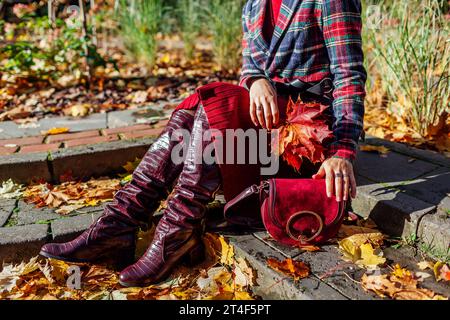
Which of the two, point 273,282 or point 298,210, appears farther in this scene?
point 298,210

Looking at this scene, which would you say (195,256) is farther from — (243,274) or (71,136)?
(71,136)

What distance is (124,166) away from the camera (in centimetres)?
270

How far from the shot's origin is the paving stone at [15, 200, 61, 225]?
7.07ft

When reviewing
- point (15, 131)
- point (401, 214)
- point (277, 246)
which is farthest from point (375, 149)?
point (15, 131)

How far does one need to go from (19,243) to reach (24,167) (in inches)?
27.0

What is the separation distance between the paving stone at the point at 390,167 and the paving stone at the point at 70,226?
1.41 m

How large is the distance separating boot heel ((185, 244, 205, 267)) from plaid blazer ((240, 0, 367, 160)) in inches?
28.5

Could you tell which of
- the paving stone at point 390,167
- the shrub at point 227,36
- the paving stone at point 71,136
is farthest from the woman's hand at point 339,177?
the shrub at point 227,36

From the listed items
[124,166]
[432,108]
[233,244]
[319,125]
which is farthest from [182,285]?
[432,108]

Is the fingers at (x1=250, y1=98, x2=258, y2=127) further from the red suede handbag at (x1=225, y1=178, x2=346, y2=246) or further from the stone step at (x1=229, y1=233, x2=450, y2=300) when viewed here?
the stone step at (x1=229, y1=233, x2=450, y2=300)

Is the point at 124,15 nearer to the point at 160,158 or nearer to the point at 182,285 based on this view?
the point at 160,158

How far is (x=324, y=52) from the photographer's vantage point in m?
1.92

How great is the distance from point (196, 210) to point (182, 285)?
1.09 ft
